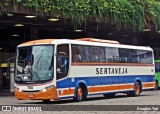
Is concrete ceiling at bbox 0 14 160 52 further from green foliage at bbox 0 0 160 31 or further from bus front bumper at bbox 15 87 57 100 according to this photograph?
bus front bumper at bbox 15 87 57 100

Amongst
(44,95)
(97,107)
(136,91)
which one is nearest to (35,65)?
(44,95)

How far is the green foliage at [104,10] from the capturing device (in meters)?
26.5

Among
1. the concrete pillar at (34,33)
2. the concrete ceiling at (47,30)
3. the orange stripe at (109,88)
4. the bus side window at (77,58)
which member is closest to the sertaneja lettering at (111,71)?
the orange stripe at (109,88)

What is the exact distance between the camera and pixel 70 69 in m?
21.8

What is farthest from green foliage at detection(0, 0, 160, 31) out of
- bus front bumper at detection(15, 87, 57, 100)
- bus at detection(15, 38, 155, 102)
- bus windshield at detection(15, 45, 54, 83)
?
bus front bumper at detection(15, 87, 57, 100)

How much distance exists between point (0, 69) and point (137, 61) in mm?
14946

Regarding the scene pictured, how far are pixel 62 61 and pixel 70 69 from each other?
633 mm

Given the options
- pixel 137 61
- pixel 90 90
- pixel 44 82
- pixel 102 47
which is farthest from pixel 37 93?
pixel 137 61

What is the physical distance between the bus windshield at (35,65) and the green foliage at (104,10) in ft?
14.4

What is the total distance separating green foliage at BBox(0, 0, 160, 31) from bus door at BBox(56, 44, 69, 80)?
5.08 meters

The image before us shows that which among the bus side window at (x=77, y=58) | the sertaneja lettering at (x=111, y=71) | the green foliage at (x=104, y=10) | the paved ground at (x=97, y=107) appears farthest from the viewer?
the green foliage at (x=104, y=10)

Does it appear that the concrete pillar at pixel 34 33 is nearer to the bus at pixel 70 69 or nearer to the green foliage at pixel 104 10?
the green foliage at pixel 104 10

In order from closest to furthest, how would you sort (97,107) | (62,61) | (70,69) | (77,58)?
(97,107) < (62,61) < (70,69) < (77,58)

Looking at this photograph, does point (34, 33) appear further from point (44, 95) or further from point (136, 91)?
point (44, 95)
